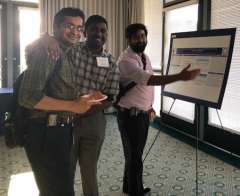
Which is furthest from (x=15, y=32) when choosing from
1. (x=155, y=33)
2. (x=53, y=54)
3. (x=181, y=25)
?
(x=53, y=54)

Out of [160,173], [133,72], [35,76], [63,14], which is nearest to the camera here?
[35,76]

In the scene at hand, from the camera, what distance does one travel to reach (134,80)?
7.24ft

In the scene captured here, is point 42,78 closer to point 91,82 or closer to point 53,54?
point 53,54

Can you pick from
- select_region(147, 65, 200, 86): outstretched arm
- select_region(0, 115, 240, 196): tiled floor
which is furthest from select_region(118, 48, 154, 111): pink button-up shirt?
select_region(0, 115, 240, 196): tiled floor

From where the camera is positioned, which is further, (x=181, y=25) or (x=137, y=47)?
(x=181, y=25)

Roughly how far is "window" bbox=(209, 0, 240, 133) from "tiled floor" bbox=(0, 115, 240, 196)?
545mm

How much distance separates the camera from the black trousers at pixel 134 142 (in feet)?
7.67

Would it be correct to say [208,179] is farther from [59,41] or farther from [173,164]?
[59,41]

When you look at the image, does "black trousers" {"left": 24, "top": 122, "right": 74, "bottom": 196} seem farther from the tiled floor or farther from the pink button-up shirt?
the tiled floor

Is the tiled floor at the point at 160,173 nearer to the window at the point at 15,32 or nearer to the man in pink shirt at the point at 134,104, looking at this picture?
the man in pink shirt at the point at 134,104

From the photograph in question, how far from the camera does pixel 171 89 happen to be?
2809 millimetres

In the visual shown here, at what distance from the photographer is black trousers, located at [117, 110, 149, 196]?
234cm

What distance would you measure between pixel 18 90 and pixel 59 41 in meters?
0.33

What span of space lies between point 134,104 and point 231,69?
1876mm
